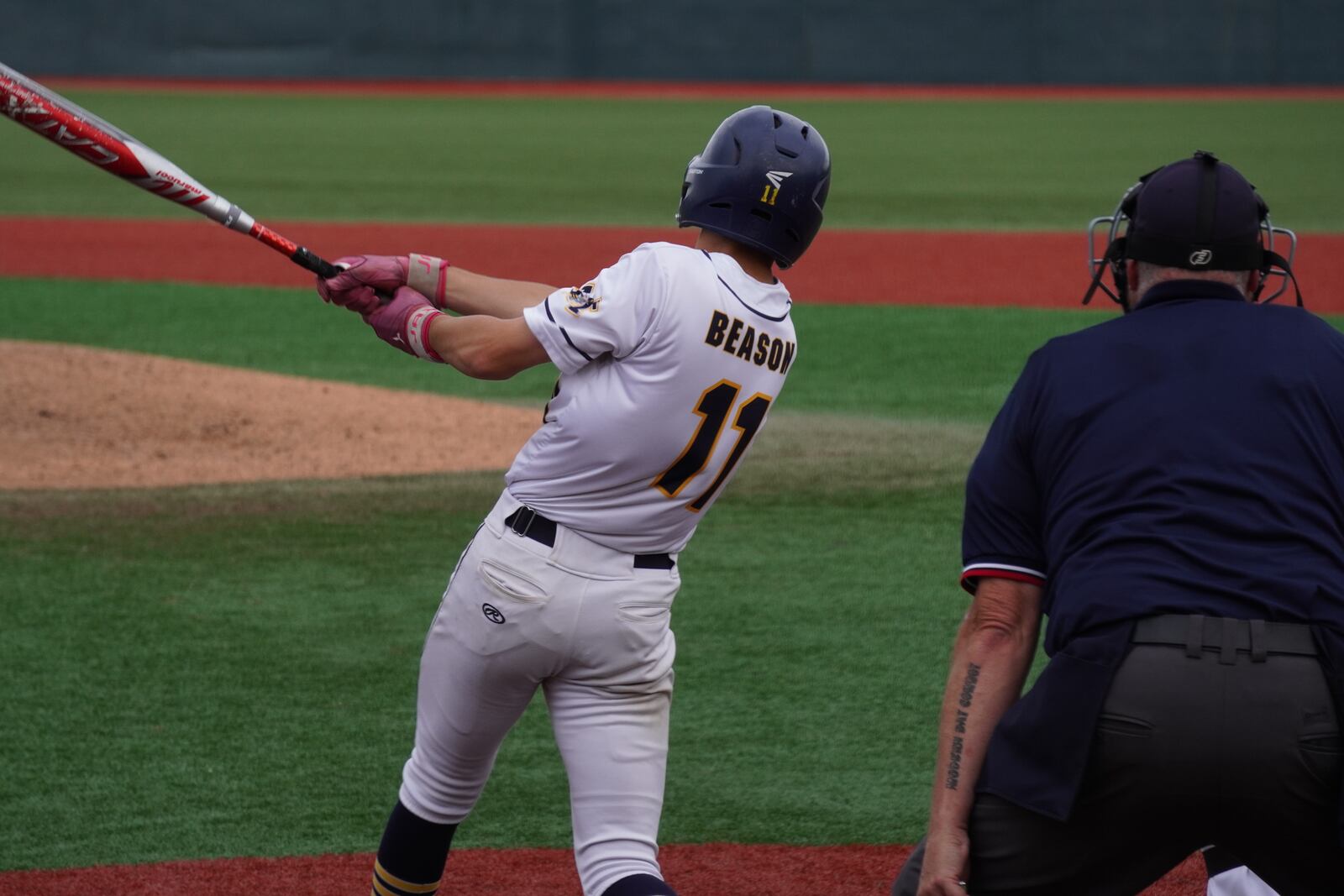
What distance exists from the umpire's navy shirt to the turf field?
2083mm

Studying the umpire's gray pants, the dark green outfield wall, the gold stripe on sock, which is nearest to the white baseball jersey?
the gold stripe on sock

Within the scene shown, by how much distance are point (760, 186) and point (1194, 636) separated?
3.94 feet

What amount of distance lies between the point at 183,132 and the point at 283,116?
13.6 feet

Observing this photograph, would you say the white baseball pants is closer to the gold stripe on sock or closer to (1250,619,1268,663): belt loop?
the gold stripe on sock

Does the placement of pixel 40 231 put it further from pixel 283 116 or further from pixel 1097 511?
pixel 1097 511

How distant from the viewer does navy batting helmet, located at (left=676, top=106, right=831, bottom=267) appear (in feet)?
10.2

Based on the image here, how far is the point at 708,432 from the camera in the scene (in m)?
3.06

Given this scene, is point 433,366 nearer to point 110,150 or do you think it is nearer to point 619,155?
point 110,150

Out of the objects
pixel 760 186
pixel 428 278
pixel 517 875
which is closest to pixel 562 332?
pixel 760 186

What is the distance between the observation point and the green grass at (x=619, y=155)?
1973 centimetres

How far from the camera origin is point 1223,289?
8.21 feet

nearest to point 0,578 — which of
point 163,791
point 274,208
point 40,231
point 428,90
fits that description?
point 163,791

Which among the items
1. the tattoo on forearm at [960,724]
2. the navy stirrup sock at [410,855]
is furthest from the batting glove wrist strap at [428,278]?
the tattoo on forearm at [960,724]

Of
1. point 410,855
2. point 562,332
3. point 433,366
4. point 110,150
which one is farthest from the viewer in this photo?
point 433,366
